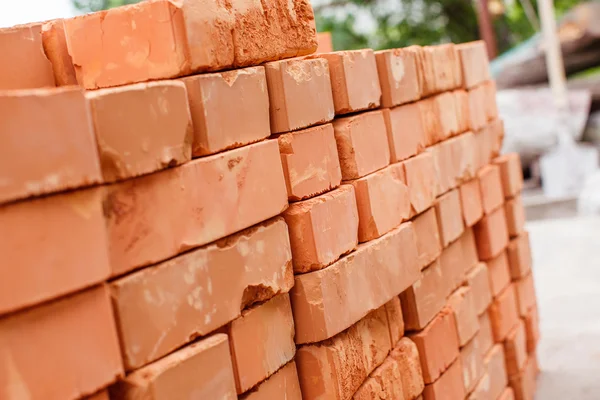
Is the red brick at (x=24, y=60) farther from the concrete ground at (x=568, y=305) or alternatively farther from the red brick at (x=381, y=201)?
the concrete ground at (x=568, y=305)

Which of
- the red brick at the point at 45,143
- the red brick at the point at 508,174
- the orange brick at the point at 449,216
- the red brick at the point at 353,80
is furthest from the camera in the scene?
the red brick at the point at 508,174

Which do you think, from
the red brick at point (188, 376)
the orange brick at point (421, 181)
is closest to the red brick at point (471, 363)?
the orange brick at point (421, 181)

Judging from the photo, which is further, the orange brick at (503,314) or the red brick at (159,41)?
the orange brick at (503,314)

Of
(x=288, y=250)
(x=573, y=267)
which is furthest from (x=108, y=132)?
(x=573, y=267)

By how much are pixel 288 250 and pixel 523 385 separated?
1.94 m

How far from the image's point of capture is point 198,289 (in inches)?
58.5

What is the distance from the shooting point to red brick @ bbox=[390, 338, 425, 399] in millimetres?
2164

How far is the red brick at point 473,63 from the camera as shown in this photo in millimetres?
3059

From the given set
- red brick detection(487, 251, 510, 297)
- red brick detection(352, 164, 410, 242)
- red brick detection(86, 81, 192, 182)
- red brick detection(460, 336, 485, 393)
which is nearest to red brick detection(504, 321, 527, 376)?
red brick detection(487, 251, 510, 297)

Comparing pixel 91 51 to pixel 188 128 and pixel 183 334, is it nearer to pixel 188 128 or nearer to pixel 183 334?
pixel 188 128

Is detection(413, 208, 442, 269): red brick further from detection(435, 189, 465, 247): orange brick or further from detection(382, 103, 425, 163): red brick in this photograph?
detection(382, 103, 425, 163): red brick

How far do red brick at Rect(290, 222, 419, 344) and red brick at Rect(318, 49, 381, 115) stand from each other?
1.12ft

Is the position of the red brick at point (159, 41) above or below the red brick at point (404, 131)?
above

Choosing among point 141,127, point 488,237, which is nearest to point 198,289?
point 141,127
